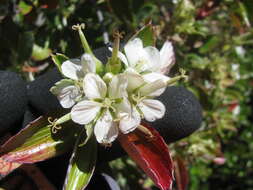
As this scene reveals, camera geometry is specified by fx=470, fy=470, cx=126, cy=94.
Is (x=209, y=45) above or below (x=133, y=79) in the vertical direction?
below

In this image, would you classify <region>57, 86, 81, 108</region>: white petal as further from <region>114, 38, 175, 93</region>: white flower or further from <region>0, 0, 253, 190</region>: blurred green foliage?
<region>0, 0, 253, 190</region>: blurred green foliage

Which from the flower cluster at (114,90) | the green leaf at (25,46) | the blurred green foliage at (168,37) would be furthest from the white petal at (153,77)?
the green leaf at (25,46)

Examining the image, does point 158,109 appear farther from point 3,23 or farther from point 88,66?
point 3,23

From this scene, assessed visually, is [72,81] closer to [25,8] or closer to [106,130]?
[106,130]

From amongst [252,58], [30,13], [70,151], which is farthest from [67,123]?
[252,58]

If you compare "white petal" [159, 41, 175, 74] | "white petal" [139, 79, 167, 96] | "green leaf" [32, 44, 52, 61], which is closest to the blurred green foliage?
"green leaf" [32, 44, 52, 61]

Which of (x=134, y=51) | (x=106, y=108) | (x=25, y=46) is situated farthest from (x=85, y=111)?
(x=25, y=46)
